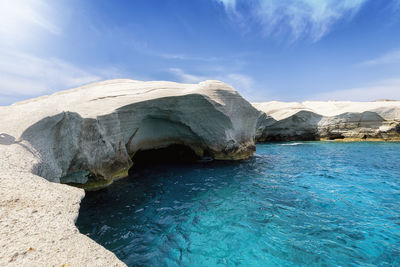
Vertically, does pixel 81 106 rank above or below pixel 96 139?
above

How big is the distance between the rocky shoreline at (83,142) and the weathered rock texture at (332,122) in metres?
11.9

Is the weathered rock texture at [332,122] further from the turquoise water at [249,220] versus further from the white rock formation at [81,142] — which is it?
the turquoise water at [249,220]

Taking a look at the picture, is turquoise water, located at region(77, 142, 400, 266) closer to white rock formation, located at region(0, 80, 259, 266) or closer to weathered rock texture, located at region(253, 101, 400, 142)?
white rock formation, located at region(0, 80, 259, 266)

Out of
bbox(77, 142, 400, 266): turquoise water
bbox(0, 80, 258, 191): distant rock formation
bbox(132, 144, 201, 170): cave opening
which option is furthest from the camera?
bbox(132, 144, 201, 170): cave opening

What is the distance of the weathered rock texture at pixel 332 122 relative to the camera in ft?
77.0

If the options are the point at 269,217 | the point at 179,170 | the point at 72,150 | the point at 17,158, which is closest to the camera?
the point at 17,158

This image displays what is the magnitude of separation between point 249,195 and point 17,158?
6.33m

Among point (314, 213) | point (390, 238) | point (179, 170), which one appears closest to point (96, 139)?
point (179, 170)

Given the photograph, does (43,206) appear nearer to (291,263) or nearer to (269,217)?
(291,263)

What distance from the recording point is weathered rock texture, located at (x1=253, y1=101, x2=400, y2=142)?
23469 mm

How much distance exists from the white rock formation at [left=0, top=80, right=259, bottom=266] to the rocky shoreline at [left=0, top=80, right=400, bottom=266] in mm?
11

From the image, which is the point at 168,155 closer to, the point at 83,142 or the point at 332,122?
the point at 83,142

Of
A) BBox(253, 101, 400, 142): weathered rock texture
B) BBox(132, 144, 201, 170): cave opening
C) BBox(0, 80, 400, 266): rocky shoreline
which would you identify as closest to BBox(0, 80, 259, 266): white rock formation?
BBox(0, 80, 400, 266): rocky shoreline

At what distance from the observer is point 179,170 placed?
1076 cm
